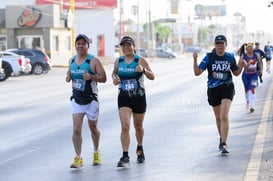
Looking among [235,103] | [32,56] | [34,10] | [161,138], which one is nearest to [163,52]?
[34,10]

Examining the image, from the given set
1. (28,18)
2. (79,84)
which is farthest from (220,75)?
(28,18)

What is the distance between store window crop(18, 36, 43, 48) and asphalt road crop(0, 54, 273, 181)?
1533 inches

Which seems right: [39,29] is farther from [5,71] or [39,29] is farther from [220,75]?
[220,75]

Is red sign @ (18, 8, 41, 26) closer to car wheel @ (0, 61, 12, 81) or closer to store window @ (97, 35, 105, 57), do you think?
car wheel @ (0, 61, 12, 81)

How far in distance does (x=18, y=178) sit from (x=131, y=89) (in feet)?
6.25

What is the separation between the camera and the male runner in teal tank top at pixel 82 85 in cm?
949

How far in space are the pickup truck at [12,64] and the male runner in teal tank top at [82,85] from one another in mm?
26635

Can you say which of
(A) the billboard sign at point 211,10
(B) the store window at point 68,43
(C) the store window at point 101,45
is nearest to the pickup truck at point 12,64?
(B) the store window at point 68,43

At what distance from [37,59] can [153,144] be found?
32693mm

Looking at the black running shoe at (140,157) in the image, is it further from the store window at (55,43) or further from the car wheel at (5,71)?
the store window at (55,43)

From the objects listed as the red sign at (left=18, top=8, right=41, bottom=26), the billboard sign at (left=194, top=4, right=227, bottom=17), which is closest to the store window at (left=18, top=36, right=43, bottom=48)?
the red sign at (left=18, top=8, right=41, bottom=26)

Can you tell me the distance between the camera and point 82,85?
31.5ft

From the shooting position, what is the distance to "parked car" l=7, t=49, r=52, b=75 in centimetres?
4331

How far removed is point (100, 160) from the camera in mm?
9930
